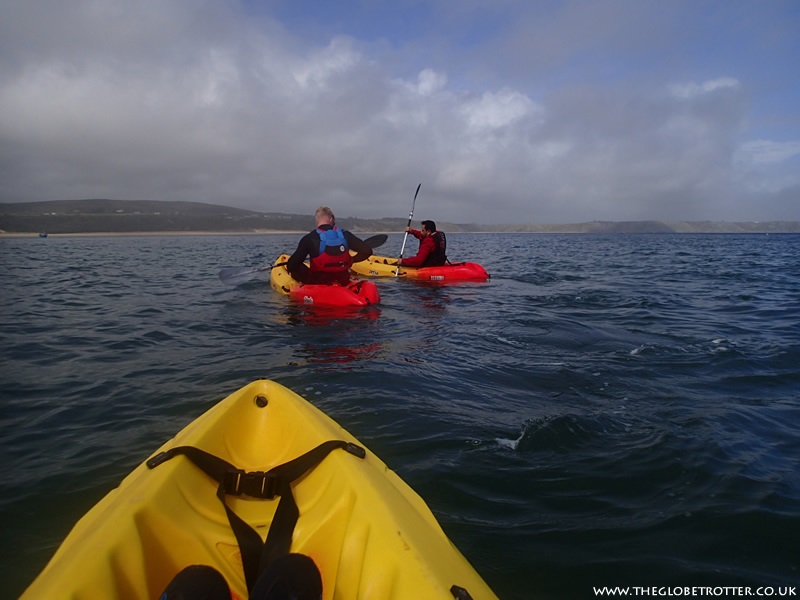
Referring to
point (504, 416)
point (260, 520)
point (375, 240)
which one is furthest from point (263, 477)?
point (375, 240)

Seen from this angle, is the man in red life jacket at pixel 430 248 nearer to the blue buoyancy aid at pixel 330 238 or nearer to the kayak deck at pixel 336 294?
the kayak deck at pixel 336 294

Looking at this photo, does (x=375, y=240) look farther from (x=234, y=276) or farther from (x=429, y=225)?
(x=234, y=276)

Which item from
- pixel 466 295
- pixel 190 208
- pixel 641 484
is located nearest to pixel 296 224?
pixel 190 208

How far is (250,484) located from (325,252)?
7269 millimetres

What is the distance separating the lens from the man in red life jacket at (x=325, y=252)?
31.3 feet

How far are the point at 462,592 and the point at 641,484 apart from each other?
2.36 metres

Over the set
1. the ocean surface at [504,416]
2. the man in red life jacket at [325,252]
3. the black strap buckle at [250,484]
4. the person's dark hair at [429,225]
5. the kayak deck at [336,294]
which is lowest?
the ocean surface at [504,416]

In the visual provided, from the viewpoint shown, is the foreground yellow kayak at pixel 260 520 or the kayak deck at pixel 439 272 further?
the kayak deck at pixel 439 272

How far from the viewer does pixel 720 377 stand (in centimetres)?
584

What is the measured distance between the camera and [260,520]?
2615mm

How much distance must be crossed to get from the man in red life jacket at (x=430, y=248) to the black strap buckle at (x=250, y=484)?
1210cm

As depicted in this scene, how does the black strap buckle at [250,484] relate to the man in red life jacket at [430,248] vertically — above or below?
below

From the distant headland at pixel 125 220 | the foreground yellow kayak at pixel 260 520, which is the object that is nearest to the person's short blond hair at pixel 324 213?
the foreground yellow kayak at pixel 260 520

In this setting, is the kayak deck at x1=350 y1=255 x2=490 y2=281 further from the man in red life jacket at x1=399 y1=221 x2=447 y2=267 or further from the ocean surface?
the ocean surface
